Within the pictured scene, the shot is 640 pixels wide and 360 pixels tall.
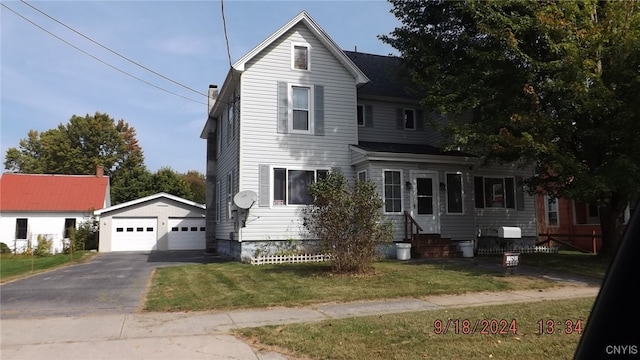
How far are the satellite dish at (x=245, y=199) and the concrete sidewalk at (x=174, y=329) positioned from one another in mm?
7484

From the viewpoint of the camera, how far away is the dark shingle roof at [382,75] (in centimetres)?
1952

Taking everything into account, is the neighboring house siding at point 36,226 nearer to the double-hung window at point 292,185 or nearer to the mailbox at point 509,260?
the double-hung window at point 292,185

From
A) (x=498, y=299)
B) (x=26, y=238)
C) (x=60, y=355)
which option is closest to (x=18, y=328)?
(x=60, y=355)

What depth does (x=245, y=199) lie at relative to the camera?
A: 1602cm

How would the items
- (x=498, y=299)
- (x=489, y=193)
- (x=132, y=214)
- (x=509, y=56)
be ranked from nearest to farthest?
1. (x=498, y=299)
2. (x=509, y=56)
3. (x=489, y=193)
4. (x=132, y=214)

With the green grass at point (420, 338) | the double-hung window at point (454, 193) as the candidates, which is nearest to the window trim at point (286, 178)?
the double-hung window at point (454, 193)

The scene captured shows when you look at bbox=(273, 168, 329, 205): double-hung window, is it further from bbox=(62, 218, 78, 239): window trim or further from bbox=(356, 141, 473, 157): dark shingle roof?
Answer: bbox=(62, 218, 78, 239): window trim

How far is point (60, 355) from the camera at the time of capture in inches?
235

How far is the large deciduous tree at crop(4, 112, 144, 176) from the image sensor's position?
173 feet

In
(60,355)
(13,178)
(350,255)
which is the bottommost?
(60,355)

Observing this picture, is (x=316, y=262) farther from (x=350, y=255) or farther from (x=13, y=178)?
(x=13, y=178)

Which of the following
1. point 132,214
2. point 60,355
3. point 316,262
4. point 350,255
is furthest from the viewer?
point 132,214

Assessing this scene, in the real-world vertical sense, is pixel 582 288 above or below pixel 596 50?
below

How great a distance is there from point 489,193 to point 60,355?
686 inches
